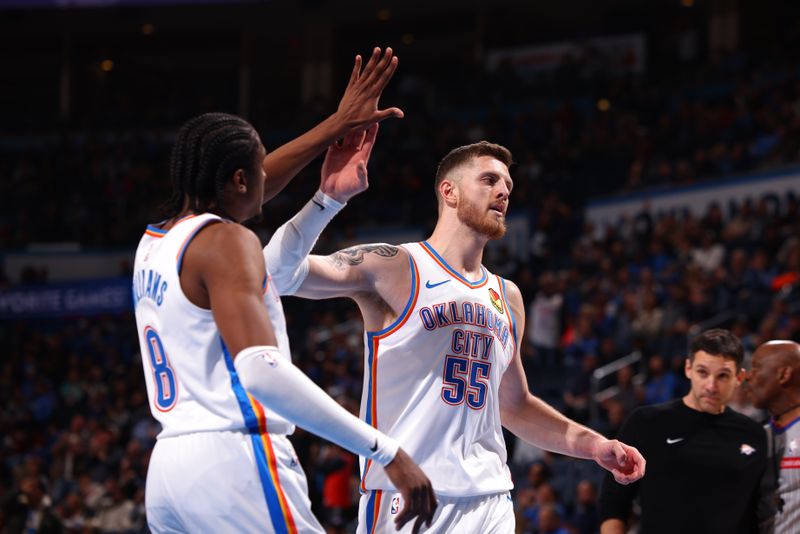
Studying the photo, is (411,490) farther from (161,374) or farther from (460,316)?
(460,316)

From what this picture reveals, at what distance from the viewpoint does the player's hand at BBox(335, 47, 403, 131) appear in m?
3.88

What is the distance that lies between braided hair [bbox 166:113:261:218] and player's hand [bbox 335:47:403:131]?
0.73 meters

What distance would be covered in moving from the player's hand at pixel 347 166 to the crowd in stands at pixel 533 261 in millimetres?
6446

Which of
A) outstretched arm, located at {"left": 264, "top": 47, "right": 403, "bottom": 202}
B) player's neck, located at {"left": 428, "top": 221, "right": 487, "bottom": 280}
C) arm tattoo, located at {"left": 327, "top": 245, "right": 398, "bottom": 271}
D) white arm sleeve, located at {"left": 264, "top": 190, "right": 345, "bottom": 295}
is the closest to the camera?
outstretched arm, located at {"left": 264, "top": 47, "right": 403, "bottom": 202}

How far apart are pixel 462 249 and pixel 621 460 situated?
1159mm

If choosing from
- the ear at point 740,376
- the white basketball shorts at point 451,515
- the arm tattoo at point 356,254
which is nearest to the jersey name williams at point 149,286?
the arm tattoo at point 356,254

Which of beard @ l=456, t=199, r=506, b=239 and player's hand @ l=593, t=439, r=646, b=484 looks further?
beard @ l=456, t=199, r=506, b=239

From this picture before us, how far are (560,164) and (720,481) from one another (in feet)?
54.6

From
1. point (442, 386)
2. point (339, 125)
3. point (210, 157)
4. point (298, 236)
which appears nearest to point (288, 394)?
point (210, 157)

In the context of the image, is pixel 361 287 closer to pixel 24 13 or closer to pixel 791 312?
pixel 791 312

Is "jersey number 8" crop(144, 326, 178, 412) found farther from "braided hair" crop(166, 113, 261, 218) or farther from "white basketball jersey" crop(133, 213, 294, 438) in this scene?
"braided hair" crop(166, 113, 261, 218)

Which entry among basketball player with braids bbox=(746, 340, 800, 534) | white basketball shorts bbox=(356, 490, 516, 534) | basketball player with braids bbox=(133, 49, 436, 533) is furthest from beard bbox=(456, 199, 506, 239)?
basketball player with braids bbox=(133, 49, 436, 533)

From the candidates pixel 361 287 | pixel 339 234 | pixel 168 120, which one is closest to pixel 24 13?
pixel 168 120

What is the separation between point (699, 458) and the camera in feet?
16.5
